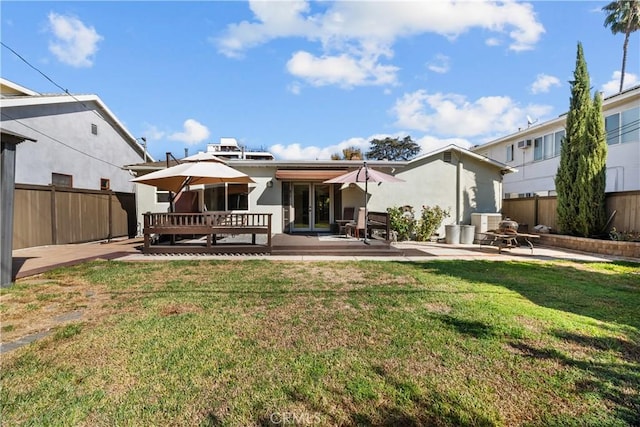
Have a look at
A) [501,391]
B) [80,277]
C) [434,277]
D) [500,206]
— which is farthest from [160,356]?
[500,206]

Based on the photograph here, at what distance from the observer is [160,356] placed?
332 cm

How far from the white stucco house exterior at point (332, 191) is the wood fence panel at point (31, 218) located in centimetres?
405

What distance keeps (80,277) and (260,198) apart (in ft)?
26.5

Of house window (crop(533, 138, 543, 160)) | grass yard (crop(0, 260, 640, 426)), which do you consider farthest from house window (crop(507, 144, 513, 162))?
grass yard (crop(0, 260, 640, 426))

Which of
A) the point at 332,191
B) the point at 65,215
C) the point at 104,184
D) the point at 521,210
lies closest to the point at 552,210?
the point at 521,210

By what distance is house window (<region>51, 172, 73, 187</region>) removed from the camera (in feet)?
48.1

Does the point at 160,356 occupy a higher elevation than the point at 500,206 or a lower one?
lower

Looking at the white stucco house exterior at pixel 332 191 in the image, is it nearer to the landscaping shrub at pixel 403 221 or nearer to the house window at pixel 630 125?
the landscaping shrub at pixel 403 221

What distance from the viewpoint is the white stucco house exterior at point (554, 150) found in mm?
14715

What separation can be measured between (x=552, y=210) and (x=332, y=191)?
9.93 meters

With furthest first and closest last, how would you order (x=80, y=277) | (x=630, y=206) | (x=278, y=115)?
(x=278, y=115)
(x=630, y=206)
(x=80, y=277)

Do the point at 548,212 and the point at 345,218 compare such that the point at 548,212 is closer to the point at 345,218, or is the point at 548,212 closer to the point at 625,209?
the point at 625,209

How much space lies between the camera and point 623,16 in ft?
84.6

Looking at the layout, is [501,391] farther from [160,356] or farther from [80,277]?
[80,277]
